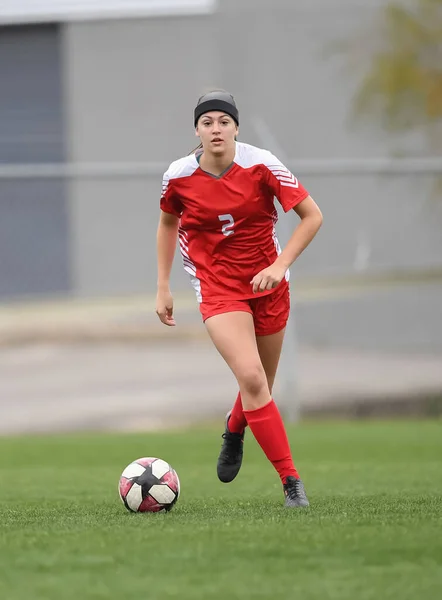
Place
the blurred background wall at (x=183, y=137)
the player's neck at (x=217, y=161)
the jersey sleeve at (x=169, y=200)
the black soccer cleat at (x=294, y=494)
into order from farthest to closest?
1. the blurred background wall at (x=183, y=137)
2. the jersey sleeve at (x=169, y=200)
3. the player's neck at (x=217, y=161)
4. the black soccer cleat at (x=294, y=494)

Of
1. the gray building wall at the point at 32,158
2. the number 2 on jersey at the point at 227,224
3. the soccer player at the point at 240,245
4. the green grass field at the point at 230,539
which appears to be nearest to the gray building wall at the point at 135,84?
the gray building wall at the point at 32,158

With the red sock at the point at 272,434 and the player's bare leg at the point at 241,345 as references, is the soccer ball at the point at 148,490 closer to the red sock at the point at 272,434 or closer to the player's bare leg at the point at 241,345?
the red sock at the point at 272,434

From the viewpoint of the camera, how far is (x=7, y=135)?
55.1 ft

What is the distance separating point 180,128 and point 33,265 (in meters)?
4.86

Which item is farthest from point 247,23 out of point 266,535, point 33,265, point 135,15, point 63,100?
point 266,535

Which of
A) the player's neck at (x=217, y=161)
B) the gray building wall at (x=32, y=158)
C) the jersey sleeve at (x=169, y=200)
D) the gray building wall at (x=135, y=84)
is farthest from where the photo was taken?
the gray building wall at (x=135, y=84)

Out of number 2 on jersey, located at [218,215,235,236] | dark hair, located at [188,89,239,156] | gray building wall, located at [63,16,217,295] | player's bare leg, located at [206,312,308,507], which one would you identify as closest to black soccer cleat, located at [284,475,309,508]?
player's bare leg, located at [206,312,308,507]

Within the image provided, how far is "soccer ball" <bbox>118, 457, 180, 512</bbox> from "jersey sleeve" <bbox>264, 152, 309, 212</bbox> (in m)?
1.29

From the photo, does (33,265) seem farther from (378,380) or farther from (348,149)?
(348,149)

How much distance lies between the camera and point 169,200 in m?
5.66

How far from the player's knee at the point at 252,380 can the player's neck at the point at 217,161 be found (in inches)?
35.9

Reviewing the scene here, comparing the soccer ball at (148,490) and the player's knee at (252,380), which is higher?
the player's knee at (252,380)

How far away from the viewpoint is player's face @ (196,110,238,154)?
538 cm

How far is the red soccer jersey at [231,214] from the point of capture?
17.9ft
